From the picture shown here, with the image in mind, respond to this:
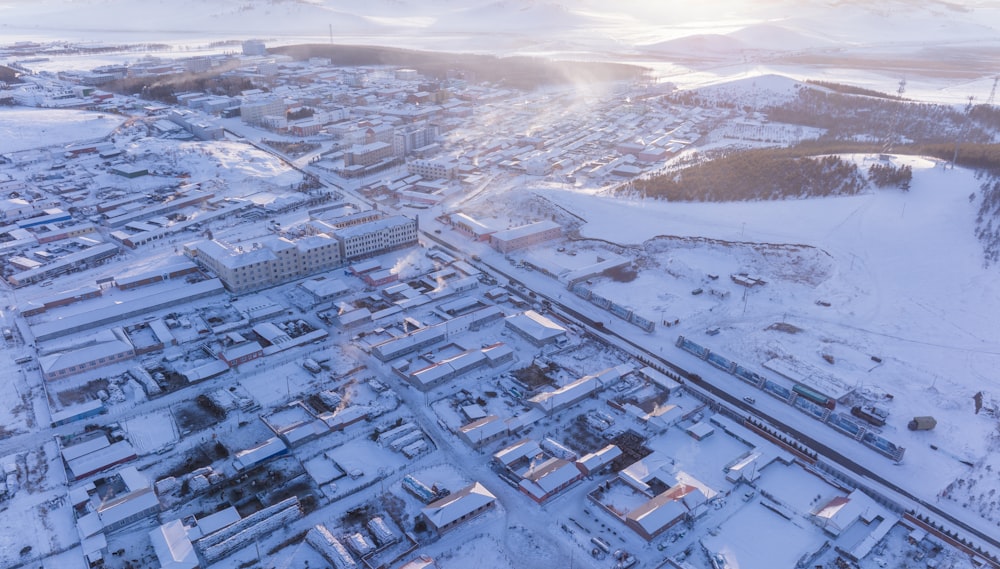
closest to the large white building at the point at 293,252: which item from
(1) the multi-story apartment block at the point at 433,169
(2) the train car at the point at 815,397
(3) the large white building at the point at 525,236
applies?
(3) the large white building at the point at 525,236

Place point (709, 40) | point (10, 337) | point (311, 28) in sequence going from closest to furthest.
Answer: point (10, 337) → point (709, 40) → point (311, 28)

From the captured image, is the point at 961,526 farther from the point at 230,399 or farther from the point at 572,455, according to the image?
the point at 230,399

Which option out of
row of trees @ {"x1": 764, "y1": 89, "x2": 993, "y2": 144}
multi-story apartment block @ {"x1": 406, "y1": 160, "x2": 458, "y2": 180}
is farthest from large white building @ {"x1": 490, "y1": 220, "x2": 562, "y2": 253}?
row of trees @ {"x1": 764, "y1": 89, "x2": 993, "y2": 144}

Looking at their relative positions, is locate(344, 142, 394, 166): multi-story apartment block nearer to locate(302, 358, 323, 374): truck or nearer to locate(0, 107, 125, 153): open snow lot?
locate(0, 107, 125, 153): open snow lot

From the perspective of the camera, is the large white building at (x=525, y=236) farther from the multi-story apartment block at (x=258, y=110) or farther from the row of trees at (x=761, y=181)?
the multi-story apartment block at (x=258, y=110)

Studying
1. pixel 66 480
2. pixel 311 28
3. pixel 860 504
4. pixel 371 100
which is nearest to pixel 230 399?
pixel 66 480

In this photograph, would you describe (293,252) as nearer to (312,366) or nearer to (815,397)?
(312,366)

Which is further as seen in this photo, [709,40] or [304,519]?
[709,40]
